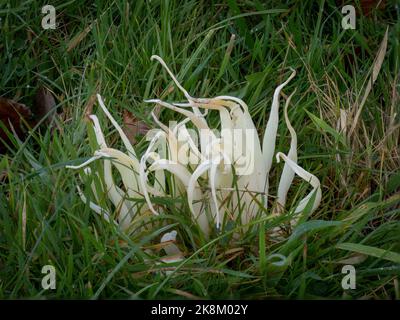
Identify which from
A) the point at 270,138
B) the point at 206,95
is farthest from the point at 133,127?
the point at 270,138

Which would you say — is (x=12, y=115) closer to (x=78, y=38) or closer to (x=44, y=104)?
(x=44, y=104)

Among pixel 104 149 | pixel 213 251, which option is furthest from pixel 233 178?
pixel 104 149

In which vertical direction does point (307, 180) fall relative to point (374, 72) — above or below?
below

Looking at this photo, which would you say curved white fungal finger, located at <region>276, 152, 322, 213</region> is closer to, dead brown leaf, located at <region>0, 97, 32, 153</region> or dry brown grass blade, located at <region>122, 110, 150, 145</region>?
dry brown grass blade, located at <region>122, 110, 150, 145</region>

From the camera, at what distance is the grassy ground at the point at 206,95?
5.23ft

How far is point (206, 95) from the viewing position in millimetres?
2059

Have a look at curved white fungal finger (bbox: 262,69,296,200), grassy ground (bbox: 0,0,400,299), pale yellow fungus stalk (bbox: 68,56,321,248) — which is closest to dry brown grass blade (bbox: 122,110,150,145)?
grassy ground (bbox: 0,0,400,299)

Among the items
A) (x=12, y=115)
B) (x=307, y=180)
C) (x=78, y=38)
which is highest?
(x=78, y=38)

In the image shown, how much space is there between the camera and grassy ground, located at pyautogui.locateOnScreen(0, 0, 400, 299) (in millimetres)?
1593

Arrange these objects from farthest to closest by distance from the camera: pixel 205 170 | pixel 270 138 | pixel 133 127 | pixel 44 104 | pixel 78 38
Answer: pixel 78 38 → pixel 44 104 → pixel 133 127 → pixel 270 138 → pixel 205 170

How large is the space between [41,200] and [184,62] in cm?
59

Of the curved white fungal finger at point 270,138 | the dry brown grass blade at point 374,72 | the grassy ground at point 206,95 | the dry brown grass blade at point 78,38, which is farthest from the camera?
the dry brown grass blade at point 78,38

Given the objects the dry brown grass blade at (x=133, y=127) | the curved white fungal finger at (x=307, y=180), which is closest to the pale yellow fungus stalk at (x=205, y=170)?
the curved white fungal finger at (x=307, y=180)

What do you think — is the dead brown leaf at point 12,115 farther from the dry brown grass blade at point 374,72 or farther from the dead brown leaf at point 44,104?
the dry brown grass blade at point 374,72
